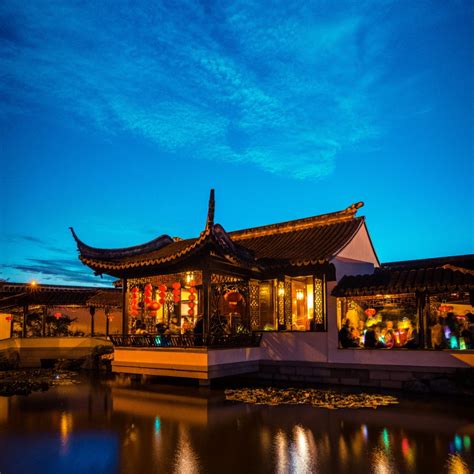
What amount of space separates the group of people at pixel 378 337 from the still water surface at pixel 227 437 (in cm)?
245

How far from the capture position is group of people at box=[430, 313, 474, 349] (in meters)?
12.0

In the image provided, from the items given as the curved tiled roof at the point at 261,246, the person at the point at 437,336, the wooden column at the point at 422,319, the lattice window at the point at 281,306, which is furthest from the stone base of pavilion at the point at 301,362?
the curved tiled roof at the point at 261,246

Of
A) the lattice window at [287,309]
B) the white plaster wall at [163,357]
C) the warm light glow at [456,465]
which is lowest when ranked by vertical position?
the warm light glow at [456,465]

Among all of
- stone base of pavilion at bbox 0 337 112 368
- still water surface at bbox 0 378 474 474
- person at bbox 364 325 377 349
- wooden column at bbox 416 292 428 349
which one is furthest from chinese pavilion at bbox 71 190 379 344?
stone base of pavilion at bbox 0 337 112 368

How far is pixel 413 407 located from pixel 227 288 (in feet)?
25.6

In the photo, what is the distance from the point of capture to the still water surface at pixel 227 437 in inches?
232

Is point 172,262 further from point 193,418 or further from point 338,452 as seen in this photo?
point 338,452

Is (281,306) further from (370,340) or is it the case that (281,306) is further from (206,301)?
(206,301)

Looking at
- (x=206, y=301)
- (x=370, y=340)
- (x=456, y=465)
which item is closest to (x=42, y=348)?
(x=206, y=301)

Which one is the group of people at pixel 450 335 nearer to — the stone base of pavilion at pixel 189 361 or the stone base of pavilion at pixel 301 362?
the stone base of pavilion at pixel 301 362

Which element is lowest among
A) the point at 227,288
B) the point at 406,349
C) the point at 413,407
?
the point at 413,407

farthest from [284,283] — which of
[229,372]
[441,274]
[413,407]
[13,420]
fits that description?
[13,420]

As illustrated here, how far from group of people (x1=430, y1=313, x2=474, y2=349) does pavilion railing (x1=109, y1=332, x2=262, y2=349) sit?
17.2ft

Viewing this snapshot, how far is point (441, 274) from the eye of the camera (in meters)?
12.1
